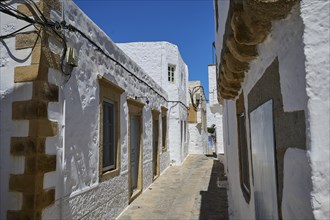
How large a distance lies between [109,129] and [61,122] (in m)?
2.21

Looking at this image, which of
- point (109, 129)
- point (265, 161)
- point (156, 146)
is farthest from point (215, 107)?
point (265, 161)

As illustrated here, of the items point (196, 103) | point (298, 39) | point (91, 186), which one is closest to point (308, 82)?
point (298, 39)

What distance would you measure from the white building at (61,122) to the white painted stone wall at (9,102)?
0.04 ft

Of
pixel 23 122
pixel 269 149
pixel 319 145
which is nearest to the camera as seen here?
pixel 319 145

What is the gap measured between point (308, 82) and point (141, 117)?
24.4 feet

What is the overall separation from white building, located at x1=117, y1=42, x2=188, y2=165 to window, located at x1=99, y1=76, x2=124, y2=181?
326 inches

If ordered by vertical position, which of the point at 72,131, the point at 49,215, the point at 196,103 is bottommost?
the point at 49,215

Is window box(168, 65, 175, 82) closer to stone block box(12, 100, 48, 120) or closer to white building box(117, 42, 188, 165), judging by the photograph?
white building box(117, 42, 188, 165)

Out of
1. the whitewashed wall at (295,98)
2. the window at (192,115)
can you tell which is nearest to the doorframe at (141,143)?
the whitewashed wall at (295,98)

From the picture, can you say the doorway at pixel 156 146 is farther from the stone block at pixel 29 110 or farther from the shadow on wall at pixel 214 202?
the stone block at pixel 29 110

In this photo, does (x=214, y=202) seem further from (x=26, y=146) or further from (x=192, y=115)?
(x=192, y=115)

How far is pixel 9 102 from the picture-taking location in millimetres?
3420

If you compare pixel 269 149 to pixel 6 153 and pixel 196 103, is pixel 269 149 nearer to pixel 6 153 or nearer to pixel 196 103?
pixel 6 153

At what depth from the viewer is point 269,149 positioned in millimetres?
1900
